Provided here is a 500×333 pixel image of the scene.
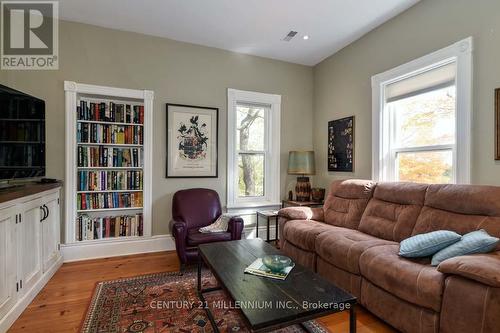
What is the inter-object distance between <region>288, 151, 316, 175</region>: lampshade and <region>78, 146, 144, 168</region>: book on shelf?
216 cm

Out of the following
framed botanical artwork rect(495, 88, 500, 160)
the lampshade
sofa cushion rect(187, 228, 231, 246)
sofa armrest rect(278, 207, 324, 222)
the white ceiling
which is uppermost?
the white ceiling

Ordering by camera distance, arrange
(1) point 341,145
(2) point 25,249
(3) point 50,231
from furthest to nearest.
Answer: (1) point 341,145, (3) point 50,231, (2) point 25,249

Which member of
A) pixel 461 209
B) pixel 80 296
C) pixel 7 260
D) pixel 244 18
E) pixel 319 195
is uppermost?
pixel 244 18

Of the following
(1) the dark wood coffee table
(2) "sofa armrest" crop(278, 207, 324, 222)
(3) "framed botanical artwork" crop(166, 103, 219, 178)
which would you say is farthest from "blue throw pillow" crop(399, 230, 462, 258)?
(3) "framed botanical artwork" crop(166, 103, 219, 178)

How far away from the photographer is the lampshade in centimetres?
394

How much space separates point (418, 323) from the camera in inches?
64.0

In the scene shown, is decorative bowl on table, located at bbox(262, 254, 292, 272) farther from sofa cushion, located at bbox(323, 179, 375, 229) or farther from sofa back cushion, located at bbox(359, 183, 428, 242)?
sofa cushion, located at bbox(323, 179, 375, 229)

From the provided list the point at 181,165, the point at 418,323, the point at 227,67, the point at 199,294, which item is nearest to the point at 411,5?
the point at 227,67

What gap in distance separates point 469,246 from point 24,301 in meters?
3.30

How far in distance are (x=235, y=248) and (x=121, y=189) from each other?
6.44 feet

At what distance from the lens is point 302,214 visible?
10.5ft

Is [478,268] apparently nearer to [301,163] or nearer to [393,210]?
[393,210]

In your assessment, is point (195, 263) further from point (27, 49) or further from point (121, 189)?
point (27, 49)

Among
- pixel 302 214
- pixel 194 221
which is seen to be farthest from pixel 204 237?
pixel 302 214
